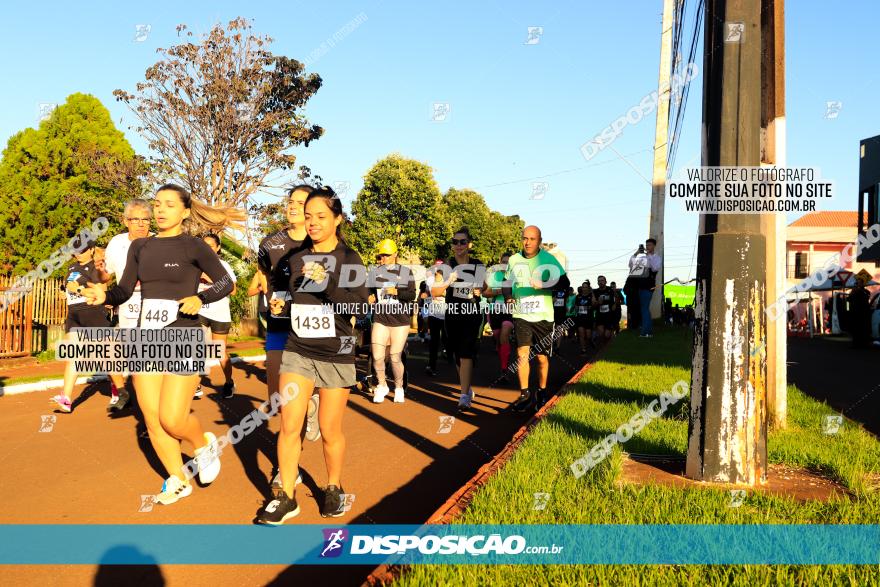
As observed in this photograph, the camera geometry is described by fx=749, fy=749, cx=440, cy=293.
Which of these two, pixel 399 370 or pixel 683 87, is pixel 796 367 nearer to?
pixel 683 87

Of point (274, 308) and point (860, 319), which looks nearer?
point (274, 308)

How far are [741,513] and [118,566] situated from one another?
3.27 m

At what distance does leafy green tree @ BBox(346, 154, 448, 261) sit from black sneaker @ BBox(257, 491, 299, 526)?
51837 mm

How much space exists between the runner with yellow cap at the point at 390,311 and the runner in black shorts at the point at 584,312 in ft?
33.3

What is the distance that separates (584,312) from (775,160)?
1290 cm

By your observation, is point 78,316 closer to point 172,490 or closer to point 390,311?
point 390,311

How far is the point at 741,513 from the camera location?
3998 millimetres

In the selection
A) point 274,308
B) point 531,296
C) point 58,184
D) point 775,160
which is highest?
point 58,184

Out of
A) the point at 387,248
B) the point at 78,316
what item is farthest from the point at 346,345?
the point at 78,316

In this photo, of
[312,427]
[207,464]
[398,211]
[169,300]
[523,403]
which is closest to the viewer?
[169,300]

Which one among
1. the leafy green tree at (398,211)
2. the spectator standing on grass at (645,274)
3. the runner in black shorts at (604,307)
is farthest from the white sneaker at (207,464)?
the leafy green tree at (398,211)

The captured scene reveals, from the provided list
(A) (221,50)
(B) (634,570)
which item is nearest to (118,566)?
(B) (634,570)

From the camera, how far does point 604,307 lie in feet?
71.6

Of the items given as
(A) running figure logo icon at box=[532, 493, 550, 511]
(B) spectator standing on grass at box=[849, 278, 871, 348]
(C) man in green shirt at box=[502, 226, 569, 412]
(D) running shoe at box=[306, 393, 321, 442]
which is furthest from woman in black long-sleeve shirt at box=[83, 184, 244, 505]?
(B) spectator standing on grass at box=[849, 278, 871, 348]
